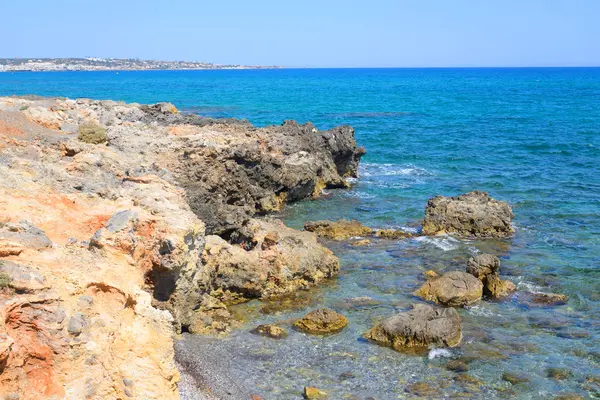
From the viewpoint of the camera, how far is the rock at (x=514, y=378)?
46.0 ft

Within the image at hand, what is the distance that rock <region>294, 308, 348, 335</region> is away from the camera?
1638 centimetres

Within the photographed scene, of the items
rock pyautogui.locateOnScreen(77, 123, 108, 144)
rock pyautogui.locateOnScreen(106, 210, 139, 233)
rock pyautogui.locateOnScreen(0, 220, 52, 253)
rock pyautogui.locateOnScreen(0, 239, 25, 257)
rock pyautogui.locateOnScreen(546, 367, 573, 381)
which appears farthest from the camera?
rock pyautogui.locateOnScreen(77, 123, 108, 144)

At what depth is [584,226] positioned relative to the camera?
27.4m

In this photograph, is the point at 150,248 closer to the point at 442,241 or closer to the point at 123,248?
the point at 123,248

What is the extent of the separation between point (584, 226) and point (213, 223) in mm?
17639

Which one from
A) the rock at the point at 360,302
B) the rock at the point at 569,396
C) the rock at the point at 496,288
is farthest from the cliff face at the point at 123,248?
the rock at the point at 569,396

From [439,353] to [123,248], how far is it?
8.47 meters

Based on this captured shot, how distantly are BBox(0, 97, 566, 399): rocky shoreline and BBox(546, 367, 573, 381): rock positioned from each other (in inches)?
94.6

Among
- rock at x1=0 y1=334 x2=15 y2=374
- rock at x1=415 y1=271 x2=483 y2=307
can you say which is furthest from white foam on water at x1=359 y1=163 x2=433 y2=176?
rock at x1=0 y1=334 x2=15 y2=374

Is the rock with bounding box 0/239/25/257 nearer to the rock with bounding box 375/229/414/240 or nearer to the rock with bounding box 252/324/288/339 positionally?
the rock with bounding box 252/324/288/339

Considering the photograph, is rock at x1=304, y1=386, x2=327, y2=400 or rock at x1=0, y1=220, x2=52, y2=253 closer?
rock at x1=0, y1=220, x2=52, y2=253

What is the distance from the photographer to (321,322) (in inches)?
648

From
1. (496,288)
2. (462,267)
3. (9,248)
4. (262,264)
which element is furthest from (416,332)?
(9,248)

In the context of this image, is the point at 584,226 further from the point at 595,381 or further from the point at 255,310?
the point at 255,310
